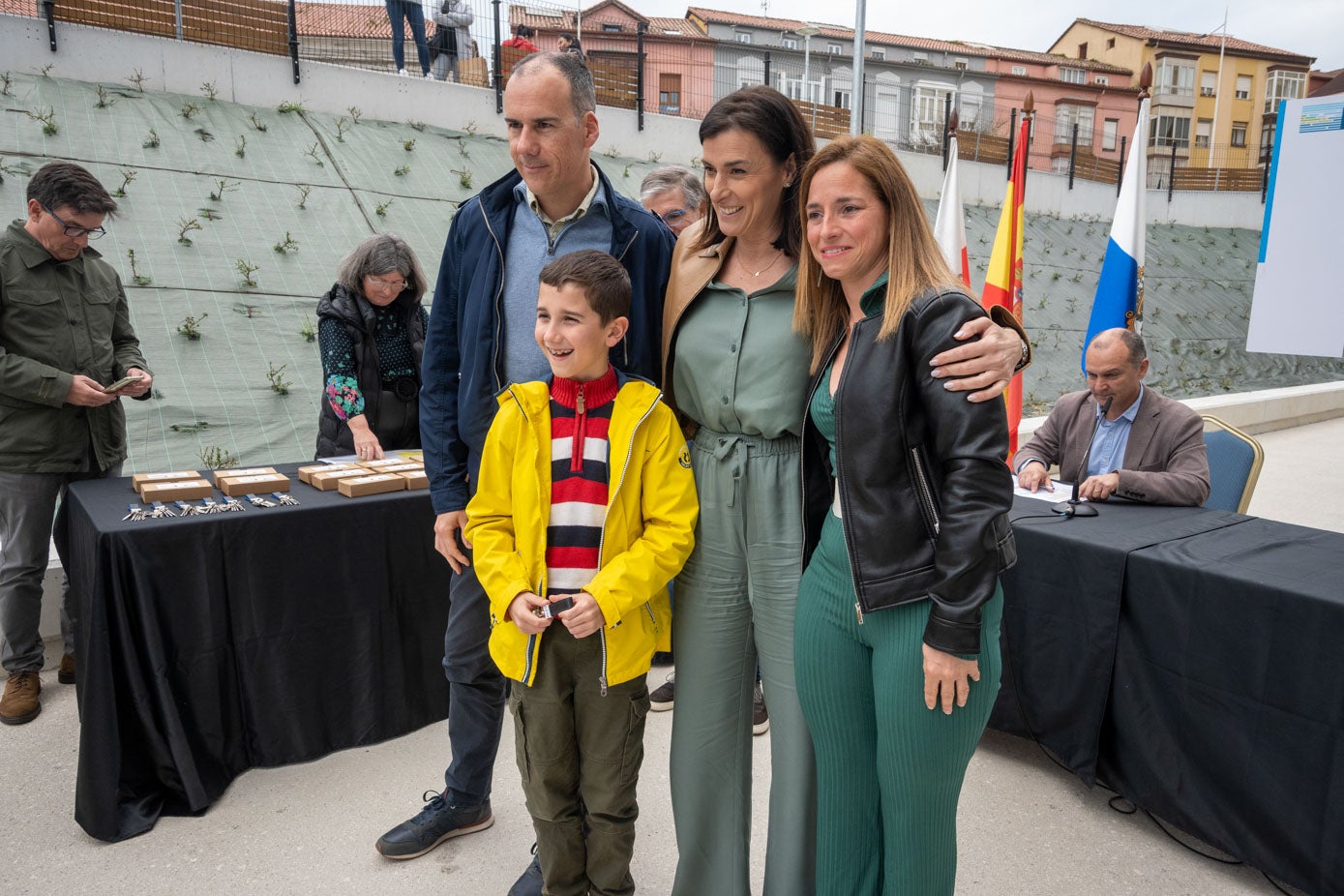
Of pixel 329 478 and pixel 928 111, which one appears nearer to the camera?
pixel 329 478

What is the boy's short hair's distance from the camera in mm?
1639

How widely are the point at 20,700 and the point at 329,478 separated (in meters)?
1.32

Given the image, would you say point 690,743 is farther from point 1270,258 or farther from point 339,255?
point 339,255

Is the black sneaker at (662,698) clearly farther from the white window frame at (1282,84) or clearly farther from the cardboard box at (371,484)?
the white window frame at (1282,84)

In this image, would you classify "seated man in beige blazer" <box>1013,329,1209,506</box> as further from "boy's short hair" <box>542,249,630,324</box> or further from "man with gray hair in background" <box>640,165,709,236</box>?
"boy's short hair" <box>542,249,630,324</box>

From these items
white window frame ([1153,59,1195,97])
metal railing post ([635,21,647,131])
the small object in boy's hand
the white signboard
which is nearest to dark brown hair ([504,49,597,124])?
the small object in boy's hand

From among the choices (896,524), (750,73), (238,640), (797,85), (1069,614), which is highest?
(797,85)

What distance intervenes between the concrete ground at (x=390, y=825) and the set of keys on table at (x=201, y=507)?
0.84 m

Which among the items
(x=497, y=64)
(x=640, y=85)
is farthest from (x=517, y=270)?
(x=640, y=85)

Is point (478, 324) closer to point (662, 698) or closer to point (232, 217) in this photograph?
point (662, 698)

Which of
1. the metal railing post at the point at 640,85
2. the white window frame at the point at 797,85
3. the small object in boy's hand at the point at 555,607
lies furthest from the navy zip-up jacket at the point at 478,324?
the white window frame at the point at 797,85

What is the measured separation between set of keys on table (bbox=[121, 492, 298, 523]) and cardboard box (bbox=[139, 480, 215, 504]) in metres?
0.03

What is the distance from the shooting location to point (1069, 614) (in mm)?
2506

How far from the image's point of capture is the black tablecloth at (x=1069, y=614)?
95.0 inches
